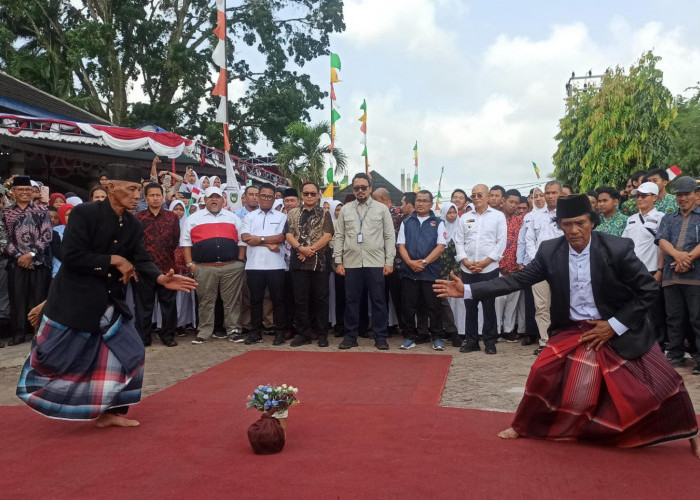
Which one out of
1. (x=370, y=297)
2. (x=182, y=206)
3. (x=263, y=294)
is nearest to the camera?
(x=370, y=297)

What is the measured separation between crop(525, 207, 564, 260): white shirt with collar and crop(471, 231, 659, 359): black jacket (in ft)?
11.5

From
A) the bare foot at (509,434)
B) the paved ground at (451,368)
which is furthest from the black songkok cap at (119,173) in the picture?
the bare foot at (509,434)

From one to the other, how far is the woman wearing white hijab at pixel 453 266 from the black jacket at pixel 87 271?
4.61m

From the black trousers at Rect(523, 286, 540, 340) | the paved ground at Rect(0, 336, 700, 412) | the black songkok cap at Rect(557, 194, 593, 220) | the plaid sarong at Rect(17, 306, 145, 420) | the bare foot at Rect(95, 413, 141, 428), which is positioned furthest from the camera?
the black trousers at Rect(523, 286, 540, 340)

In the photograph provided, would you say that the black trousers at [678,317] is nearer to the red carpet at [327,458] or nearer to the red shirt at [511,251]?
the red shirt at [511,251]

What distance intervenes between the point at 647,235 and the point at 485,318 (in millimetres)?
1967

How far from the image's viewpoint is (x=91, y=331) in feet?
14.4

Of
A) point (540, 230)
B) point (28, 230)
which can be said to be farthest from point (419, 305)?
point (28, 230)

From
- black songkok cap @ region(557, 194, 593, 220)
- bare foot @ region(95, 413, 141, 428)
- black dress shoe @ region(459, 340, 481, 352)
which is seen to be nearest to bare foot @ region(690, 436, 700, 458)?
black songkok cap @ region(557, 194, 593, 220)

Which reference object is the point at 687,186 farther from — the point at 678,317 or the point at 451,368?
the point at 451,368

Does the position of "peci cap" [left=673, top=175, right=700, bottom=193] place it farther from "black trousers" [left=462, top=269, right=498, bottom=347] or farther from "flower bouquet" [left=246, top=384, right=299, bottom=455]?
"flower bouquet" [left=246, top=384, right=299, bottom=455]

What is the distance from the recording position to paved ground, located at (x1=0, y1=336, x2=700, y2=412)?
5.36 meters

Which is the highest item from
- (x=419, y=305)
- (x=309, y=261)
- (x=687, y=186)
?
(x=687, y=186)

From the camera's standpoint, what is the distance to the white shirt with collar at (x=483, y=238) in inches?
305
